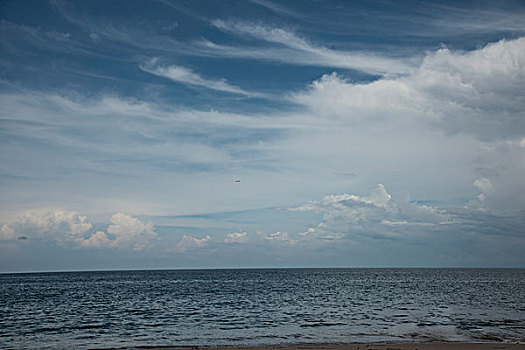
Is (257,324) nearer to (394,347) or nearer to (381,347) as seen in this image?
(381,347)

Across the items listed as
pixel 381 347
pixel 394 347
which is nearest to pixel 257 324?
pixel 381 347

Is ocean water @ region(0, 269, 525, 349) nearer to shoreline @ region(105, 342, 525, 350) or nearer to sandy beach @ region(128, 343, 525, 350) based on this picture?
shoreline @ region(105, 342, 525, 350)

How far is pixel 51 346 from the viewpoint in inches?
1238

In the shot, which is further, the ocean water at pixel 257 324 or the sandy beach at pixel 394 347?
the ocean water at pixel 257 324

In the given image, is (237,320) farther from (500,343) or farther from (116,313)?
(500,343)

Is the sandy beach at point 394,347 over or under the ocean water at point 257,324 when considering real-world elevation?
over

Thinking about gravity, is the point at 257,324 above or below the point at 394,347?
below

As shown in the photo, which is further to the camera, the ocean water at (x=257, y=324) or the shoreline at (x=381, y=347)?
the ocean water at (x=257, y=324)

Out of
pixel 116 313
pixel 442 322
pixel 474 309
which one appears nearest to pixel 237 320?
pixel 116 313

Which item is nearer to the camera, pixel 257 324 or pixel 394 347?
pixel 394 347

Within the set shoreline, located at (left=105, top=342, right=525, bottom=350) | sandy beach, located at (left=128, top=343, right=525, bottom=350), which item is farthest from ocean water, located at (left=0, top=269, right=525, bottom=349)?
sandy beach, located at (left=128, top=343, right=525, bottom=350)

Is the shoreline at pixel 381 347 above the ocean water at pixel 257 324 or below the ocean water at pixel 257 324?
above

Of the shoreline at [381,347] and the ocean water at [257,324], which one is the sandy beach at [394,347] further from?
the ocean water at [257,324]

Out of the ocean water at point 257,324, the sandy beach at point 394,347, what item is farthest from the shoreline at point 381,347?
the ocean water at point 257,324
